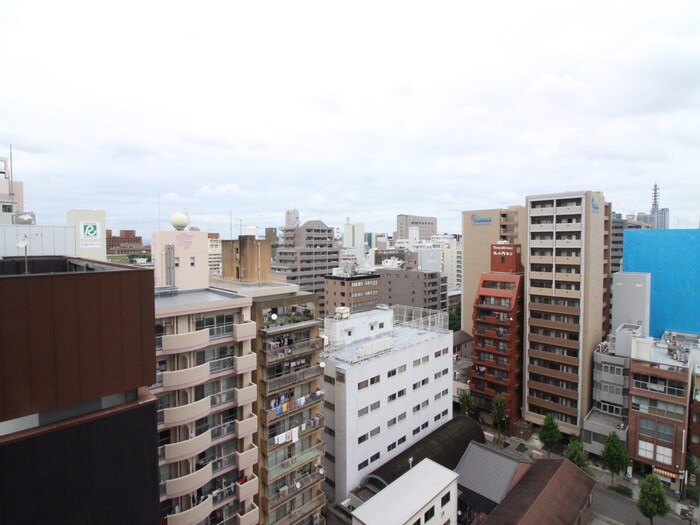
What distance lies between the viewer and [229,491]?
21250 millimetres

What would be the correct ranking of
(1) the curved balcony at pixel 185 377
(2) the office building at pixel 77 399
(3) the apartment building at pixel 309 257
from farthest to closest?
1. (3) the apartment building at pixel 309 257
2. (1) the curved balcony at pixel 185 377
3. (2) the office building at pixel 77 399

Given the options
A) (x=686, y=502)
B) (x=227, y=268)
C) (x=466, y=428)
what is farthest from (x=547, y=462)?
(x=227, y=268)

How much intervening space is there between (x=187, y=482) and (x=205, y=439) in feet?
6.37

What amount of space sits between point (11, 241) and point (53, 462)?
1389 cm

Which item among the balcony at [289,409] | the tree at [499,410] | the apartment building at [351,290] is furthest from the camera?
the apartment building at [351,290]

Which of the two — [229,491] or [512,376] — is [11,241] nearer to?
[229,491]

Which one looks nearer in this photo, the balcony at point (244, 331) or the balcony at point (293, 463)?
the balcony at point (244, 331)

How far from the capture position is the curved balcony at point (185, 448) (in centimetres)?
1797

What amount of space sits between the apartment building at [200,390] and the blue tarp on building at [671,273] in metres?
63.5

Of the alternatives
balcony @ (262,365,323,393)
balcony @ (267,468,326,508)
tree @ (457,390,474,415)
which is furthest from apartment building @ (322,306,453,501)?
tree @ (457,390,474,415)

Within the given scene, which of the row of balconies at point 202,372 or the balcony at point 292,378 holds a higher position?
the row of balconies at point 202,372

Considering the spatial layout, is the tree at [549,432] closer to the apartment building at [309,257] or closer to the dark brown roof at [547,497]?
the dark brown roof at [547,497]

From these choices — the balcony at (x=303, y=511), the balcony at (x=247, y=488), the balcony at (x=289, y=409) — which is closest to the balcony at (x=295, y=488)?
the balcony at (x=303, y=511)

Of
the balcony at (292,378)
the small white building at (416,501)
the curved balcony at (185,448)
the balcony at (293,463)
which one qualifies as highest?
the balcony at (292,378)
